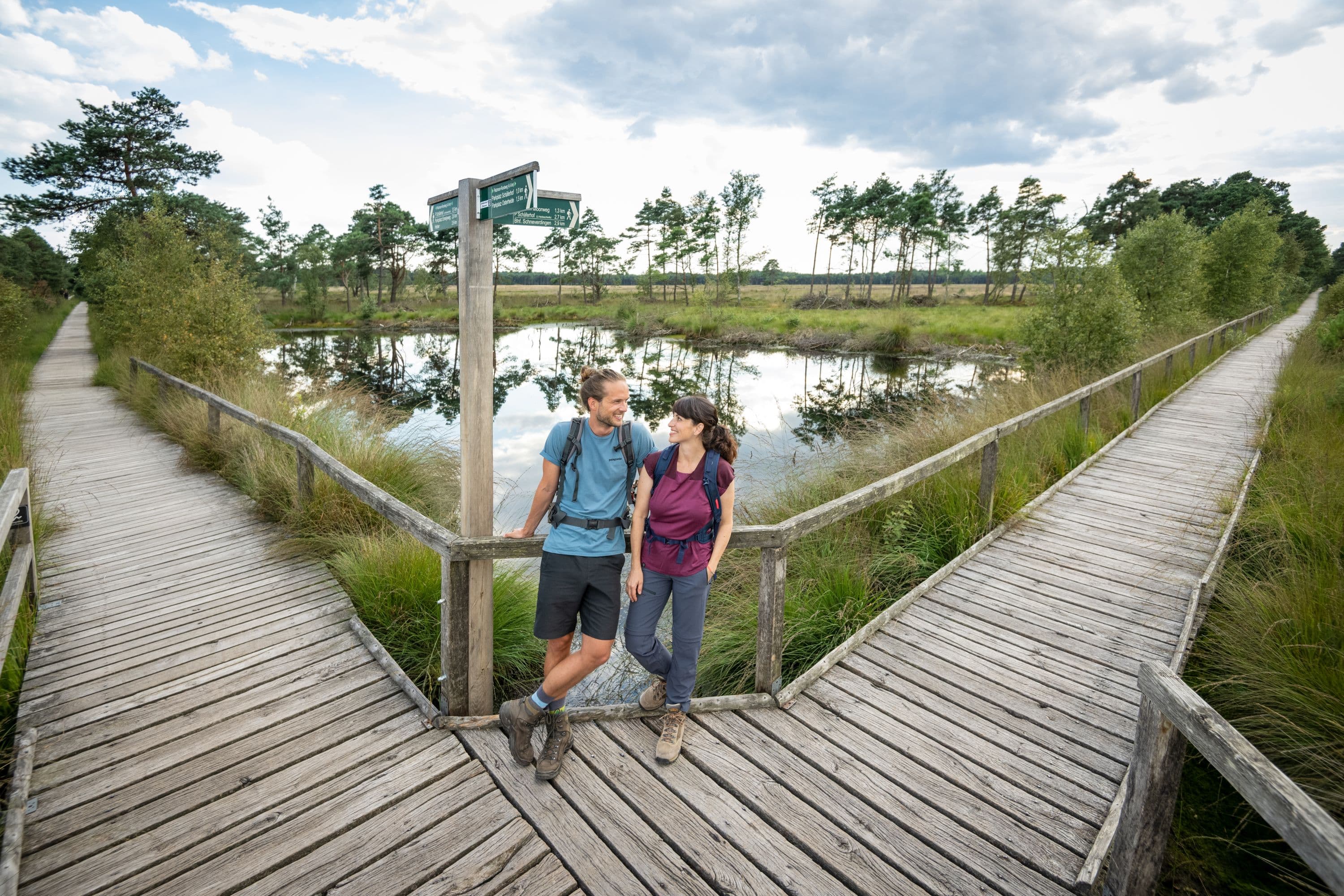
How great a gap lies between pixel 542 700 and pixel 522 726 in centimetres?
14

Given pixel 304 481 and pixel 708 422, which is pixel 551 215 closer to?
pixel 708 422

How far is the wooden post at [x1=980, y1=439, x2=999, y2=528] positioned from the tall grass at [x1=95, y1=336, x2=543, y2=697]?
3883 millimetres

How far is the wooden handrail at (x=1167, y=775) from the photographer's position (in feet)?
4.94

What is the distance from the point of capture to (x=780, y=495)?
22.1ft

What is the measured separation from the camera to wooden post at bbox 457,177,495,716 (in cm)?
301

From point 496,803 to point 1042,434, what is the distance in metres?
8.10

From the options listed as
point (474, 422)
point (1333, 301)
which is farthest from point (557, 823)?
point (1333, 301)

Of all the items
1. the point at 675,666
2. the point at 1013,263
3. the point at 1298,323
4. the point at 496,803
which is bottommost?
the point at 496,803

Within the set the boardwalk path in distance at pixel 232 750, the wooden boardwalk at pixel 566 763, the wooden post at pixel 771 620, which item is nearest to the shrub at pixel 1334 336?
the wooden boardwalk at pixel 566 763

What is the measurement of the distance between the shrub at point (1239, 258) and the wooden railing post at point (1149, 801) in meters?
32.5

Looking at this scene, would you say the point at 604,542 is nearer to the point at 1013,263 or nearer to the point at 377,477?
the point at 377,477

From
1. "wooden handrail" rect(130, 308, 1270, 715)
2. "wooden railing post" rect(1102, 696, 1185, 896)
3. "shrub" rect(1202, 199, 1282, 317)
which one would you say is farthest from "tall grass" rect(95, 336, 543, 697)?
"shrub" rect(1202, 199, 1282, 317)

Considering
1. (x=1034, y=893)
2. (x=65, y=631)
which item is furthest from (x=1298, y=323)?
(x=65, y=631)

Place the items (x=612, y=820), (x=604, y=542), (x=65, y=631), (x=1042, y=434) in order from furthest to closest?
(x=1042, y=434) → (x=65, y=631) → (x=604, y=542) → (x=612, y=820)
